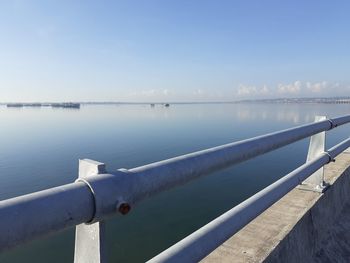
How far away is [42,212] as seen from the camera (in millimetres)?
908

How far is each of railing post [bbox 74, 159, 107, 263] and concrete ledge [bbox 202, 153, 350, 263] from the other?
1796 mm

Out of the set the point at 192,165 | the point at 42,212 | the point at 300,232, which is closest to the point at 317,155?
the point at 300,232

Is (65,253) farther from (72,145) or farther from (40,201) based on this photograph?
(72,145)

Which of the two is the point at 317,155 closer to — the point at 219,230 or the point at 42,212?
the point at 219,230

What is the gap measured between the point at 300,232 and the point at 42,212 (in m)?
3.37

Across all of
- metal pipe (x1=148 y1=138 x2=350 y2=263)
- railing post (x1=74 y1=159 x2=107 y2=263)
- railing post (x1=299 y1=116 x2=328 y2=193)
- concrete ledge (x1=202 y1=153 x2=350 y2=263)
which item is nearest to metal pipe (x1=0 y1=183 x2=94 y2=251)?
railing post (x1=74 y1=159 x2=107 y2=263)

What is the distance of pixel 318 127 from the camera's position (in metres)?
3.41

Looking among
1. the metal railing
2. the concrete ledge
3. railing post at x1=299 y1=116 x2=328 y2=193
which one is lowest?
the concrete ledge

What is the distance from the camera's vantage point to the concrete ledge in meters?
2.93

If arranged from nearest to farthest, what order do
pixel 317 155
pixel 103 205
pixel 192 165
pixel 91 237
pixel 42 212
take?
pixel 42 212
pixel 103 205
pixel 91 237
pixel 192 165
pixel 317 155

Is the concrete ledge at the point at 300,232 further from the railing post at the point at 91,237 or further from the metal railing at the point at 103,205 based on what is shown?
the railing post at the point at 91,237

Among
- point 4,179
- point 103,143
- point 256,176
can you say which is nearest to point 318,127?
point 256,176

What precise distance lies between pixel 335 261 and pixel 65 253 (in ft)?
27.8

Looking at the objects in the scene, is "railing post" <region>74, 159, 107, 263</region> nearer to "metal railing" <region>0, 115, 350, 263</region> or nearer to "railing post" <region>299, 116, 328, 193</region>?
"metal railing" <region>0, 115, 350, 263</region>
